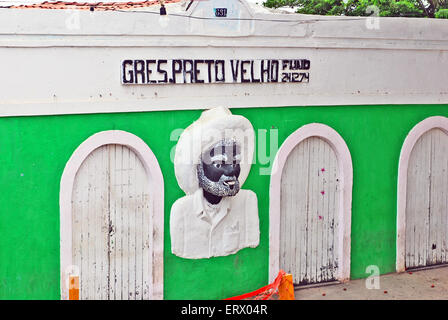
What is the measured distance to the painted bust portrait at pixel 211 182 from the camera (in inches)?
374

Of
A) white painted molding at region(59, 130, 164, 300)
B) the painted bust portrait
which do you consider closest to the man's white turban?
the painted bust portrait

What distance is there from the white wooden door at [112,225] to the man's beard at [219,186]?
0.77 metres

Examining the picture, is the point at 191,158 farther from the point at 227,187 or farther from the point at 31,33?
the point at 31,33

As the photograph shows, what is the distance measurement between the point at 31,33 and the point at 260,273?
474 cm

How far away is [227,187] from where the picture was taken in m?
9.45

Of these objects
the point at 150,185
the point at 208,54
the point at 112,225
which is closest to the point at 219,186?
the point at 150,185

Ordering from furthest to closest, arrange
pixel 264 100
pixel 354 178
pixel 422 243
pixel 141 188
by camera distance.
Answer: pixel 422 243 < pixel 354 178 < pixel 264 100 < pixel 141 188

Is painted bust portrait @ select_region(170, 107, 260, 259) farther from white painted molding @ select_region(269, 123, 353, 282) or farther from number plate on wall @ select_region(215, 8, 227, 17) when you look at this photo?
number plate on wall @ select_region(215, 8, 227, 17)

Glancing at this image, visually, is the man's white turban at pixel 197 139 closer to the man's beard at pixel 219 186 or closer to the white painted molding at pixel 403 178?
the man's beard at pixel 219 186

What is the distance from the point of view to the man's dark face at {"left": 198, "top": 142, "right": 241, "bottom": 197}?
31.0 feet

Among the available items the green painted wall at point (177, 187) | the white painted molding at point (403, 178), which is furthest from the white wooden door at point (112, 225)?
the white painted molding at point (403, 178)

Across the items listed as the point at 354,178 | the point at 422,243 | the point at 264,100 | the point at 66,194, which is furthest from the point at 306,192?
the point at 66,194

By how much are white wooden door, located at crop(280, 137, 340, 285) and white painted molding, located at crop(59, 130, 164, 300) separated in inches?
80.4

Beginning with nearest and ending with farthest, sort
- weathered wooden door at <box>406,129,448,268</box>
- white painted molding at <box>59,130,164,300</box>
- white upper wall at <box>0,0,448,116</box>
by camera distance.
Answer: white upper wall at <box>0,0,448,116</box>
white painted molding at <box>59,130,164,300</box>
weathered wooden door at <box>406,129,448,268</box>
